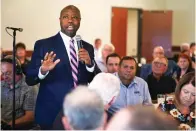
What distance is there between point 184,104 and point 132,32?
595cm

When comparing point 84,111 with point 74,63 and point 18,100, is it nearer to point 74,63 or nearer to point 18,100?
point 74,63

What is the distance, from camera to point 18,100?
9.52 ft

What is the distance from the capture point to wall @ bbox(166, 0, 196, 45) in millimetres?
8307

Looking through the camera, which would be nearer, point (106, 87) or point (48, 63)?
point (106, 87)

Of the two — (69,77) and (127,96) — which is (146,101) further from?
(69,77)

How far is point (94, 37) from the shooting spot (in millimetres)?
7355

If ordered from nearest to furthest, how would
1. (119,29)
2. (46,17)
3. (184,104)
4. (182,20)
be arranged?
(184,104), (46,17), (119,29), (182,20)

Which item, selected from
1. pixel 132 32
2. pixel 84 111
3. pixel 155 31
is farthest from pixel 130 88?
pixel 132 32

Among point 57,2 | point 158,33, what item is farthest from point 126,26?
point 57,2

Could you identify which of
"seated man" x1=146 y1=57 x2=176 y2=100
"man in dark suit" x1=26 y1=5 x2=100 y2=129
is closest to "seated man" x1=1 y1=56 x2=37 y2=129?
"man in dark suit" x1=26 y1=5 x2=100 y2=129

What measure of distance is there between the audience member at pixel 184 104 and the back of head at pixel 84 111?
1.19 meters

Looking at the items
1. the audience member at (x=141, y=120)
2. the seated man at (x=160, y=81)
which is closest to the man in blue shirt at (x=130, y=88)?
the seated man at (x=160, y=81)

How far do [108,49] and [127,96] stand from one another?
273 cm

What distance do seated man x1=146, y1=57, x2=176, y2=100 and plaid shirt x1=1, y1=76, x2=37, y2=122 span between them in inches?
60.1
